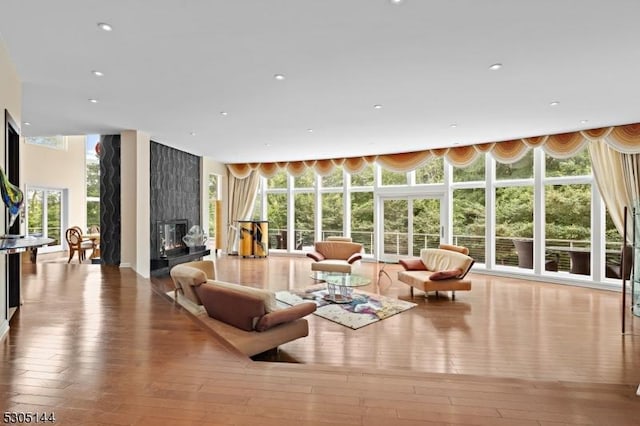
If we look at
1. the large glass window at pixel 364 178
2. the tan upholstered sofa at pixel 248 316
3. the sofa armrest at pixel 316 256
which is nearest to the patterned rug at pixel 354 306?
the tan upholstered sofa at pixel 248 316

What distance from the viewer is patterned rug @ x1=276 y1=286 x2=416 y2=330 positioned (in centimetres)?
453

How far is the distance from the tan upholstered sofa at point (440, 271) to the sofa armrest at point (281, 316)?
2.76m

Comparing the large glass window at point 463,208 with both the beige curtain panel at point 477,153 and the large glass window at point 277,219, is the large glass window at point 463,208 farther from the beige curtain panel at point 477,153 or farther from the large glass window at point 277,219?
the beige curtain panel at point 477,153

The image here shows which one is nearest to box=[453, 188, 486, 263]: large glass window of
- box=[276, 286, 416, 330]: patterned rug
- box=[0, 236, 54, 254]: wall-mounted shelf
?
box=[276, 286, 416, 330]: patterned rug

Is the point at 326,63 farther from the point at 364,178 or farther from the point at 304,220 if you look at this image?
the point at 304,220

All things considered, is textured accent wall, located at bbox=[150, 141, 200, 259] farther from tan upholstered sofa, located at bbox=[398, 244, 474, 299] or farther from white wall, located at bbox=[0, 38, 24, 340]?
tan upholstered sofa, located at bbox=[398, 244, 474, 299]

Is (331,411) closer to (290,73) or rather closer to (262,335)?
(262,335)

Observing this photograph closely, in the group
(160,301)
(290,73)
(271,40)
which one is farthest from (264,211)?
(271,40)

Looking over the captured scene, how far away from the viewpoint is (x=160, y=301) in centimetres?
431

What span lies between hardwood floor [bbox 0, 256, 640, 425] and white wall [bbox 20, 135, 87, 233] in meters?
6.24

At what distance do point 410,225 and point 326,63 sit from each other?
6.40 metres

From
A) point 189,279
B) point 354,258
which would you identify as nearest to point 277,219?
point 354,258

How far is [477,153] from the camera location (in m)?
7.75

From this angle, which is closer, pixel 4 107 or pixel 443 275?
pixel 4 107
